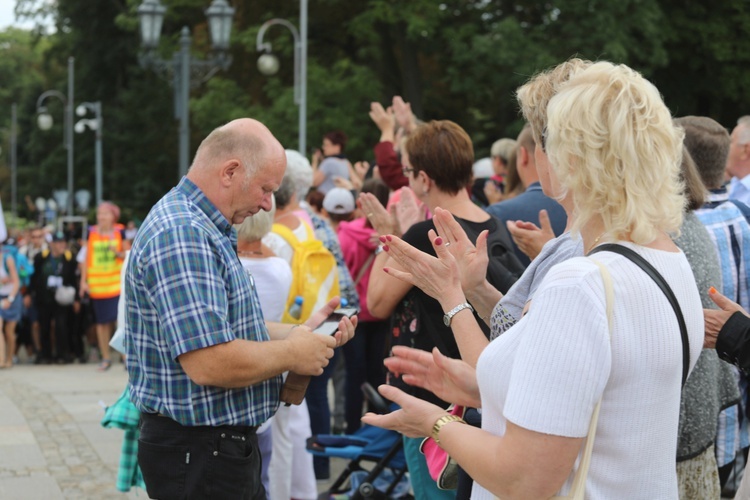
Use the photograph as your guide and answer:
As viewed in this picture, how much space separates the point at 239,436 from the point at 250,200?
791mm

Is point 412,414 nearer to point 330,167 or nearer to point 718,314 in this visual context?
point 718,314

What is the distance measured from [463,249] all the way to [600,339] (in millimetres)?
1077

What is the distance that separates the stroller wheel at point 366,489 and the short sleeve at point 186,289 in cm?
265

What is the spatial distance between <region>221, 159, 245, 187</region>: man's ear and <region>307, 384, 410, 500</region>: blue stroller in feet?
7.96

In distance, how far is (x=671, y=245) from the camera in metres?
2.41

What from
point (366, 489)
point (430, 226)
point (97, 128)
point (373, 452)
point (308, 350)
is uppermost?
point (430, 226)

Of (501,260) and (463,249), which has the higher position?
(463,249)


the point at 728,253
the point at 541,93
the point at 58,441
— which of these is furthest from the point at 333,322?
the point at 58,441

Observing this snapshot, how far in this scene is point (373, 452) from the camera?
5.98 metres

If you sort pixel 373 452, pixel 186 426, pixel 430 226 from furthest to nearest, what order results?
pixel 373 452 → pixel 430 226 → pixel 186 426

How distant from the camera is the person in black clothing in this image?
15.9 m

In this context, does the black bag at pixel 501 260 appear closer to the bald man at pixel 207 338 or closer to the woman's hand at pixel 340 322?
the woman's hand at pixel 340 322

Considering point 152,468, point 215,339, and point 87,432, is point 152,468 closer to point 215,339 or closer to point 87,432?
point 215,339

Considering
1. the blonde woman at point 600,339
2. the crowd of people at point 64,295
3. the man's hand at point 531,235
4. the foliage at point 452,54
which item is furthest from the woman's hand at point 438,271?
the foliage at point 452,54
